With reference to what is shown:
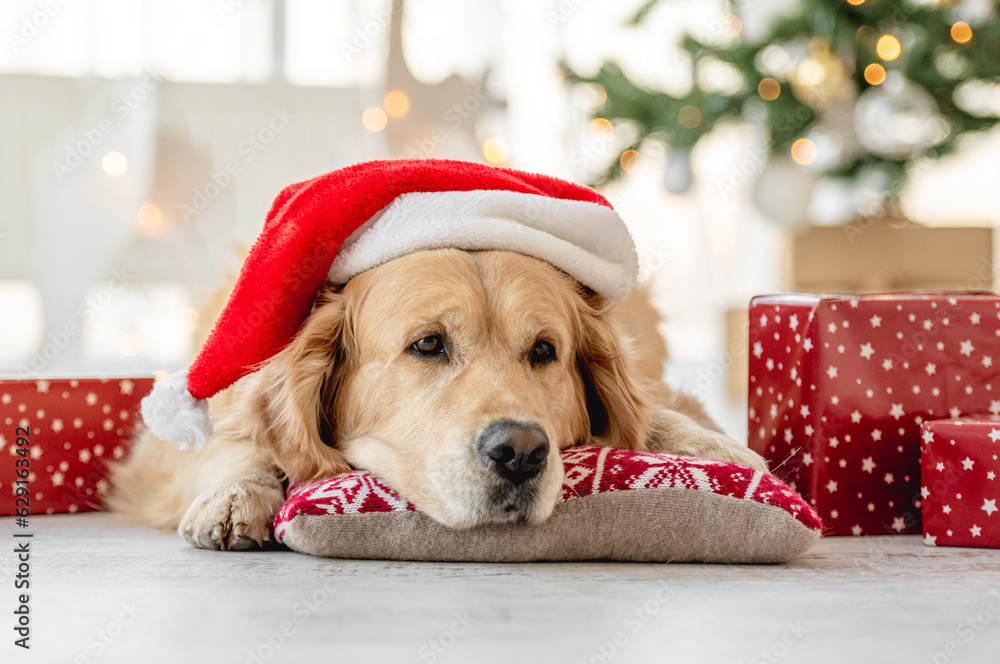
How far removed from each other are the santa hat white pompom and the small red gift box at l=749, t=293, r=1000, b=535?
1361 mm

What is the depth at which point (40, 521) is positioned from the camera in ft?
7.76

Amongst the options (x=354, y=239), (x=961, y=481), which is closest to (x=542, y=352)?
(x=354, y=239)

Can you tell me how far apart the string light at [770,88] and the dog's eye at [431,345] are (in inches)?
134

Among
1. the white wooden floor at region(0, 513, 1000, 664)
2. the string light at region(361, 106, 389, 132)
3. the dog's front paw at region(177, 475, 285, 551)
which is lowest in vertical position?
the white wooden floor at region(0, 513, 1000, 664)

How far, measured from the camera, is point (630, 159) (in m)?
5.20

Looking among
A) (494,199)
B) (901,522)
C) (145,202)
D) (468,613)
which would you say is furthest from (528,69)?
(468,613)

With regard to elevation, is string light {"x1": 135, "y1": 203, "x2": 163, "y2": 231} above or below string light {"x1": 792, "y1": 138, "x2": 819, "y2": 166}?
below

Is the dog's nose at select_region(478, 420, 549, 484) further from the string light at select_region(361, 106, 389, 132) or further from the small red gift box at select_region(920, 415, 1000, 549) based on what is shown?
the string light at select_region(361, 106, 389, 132)

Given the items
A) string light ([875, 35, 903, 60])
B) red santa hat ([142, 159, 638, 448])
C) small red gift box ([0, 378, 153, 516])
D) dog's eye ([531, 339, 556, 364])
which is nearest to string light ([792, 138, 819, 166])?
string light ([875, 35, 903, 60])

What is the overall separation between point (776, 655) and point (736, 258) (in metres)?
5.78

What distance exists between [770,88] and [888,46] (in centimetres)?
58

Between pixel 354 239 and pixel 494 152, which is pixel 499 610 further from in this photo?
pixel 494 152

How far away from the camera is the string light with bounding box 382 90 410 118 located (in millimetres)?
4992

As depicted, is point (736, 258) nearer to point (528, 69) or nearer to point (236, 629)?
point (528, 69)
